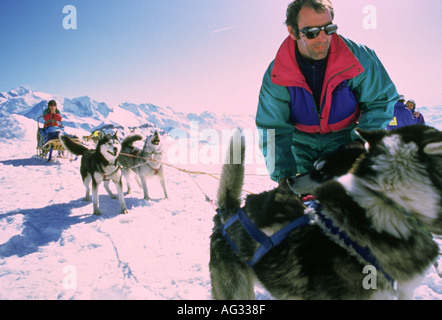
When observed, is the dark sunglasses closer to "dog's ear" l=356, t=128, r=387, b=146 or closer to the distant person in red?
"dog's ear" l=356, t=128, r=387, b=146

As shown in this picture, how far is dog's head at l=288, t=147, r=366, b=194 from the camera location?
1.44 metres

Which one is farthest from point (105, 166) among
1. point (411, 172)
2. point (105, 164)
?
point (411, 172)

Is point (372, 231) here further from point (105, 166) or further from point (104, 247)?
point (105, 166)

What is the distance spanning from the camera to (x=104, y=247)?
3141 mm

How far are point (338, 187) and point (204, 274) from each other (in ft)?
6.56

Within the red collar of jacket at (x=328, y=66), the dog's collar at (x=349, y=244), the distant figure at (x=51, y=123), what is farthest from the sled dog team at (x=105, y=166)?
the distant figure at (x=51, y=123)

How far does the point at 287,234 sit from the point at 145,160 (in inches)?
205

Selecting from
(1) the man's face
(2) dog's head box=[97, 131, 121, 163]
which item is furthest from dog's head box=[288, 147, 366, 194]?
(2) dog's head box=[97, 131, 121, 163]

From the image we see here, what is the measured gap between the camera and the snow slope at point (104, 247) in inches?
89.4

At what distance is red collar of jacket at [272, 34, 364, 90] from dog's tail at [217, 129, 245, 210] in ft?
2.11
